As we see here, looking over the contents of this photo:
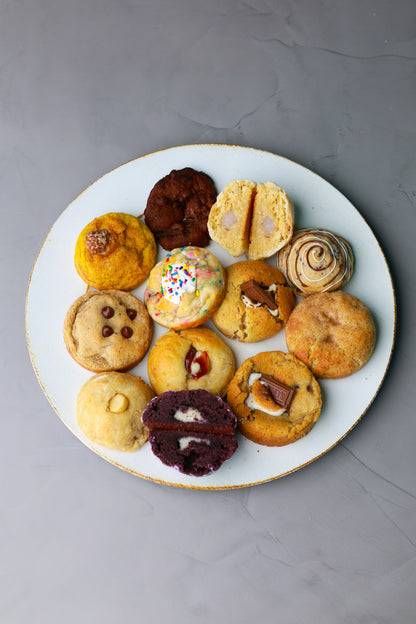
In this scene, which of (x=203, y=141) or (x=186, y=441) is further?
(x=203, y=141)

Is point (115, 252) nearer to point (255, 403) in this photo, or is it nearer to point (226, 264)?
point (226, 264)

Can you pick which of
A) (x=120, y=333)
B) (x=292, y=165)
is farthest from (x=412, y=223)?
(x=120, y=333)

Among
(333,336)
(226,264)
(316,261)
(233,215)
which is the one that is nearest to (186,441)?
(333,336)

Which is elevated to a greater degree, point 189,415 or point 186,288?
point 186,288

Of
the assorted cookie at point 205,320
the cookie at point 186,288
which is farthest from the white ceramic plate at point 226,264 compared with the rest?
the cookie at point 186,288

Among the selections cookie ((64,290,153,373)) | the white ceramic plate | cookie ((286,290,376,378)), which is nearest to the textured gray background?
the white ceramic plate

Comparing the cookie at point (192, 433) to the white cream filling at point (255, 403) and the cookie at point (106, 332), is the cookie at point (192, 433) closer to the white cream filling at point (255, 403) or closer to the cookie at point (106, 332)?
the white cream filling at point (255, 403)
